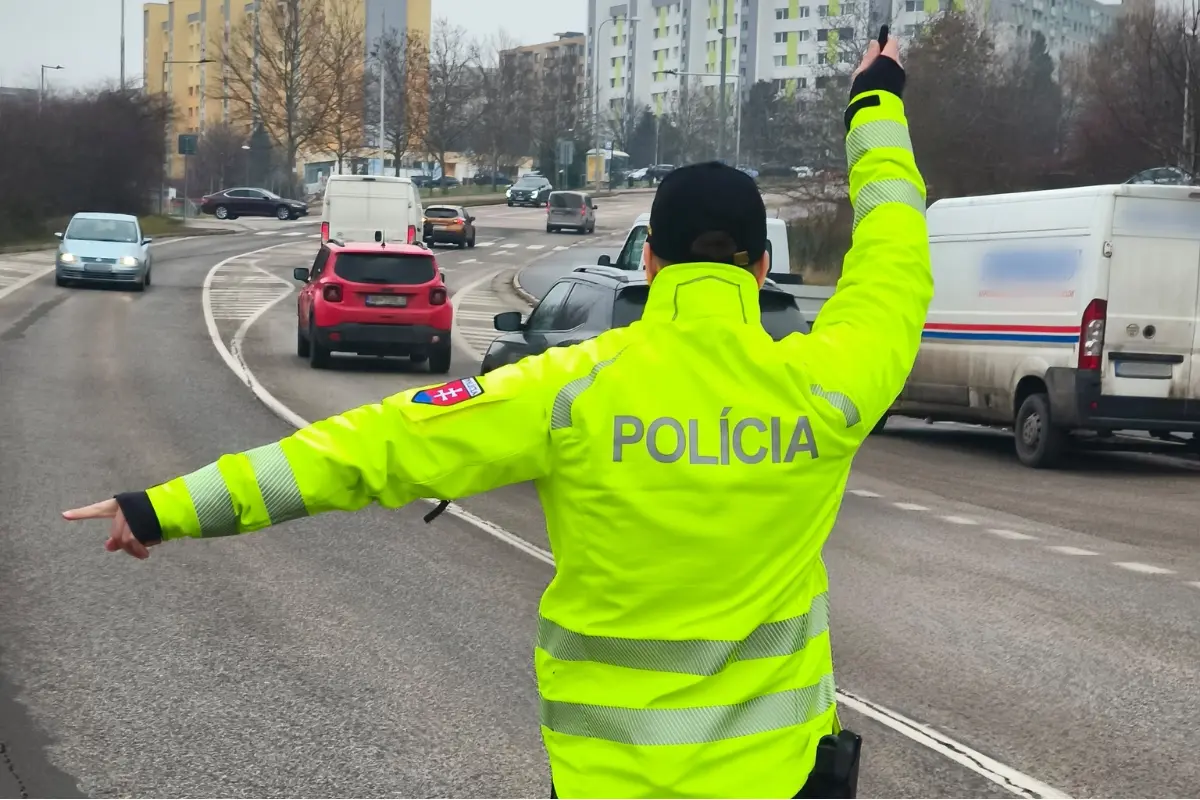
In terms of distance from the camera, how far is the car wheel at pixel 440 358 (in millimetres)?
23328

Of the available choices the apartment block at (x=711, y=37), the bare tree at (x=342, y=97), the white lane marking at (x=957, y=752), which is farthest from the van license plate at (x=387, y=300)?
the apartment block at (x=711, y=37)

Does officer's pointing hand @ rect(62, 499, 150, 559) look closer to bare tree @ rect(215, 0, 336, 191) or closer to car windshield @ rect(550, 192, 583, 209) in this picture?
car windshield @ rect(550, 192, 583, 209)

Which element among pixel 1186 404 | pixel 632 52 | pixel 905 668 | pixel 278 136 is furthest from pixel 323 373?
pixel 632 52

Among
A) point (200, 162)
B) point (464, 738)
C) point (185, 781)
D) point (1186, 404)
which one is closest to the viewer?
point (185, 781)

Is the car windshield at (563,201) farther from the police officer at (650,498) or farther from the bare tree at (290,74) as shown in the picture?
the police officer at (650,498)

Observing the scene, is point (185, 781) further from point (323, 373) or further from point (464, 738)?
point (323, 373)

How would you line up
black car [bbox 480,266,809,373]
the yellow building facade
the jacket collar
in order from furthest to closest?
1. the yellow building facade
2. black car [bbox 480,266,809,373]
3. the jacket collar

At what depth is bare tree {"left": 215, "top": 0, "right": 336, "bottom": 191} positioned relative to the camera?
95062 millimetres

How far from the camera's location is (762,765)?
2600 millimetres

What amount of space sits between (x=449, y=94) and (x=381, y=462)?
345ft


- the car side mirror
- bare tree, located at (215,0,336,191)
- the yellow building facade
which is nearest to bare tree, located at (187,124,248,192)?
bare tree, located at (215,0,336,191)

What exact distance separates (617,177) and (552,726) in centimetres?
11559

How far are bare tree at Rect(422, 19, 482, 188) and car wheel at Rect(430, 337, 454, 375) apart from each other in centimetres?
8013

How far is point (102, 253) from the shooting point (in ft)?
116
